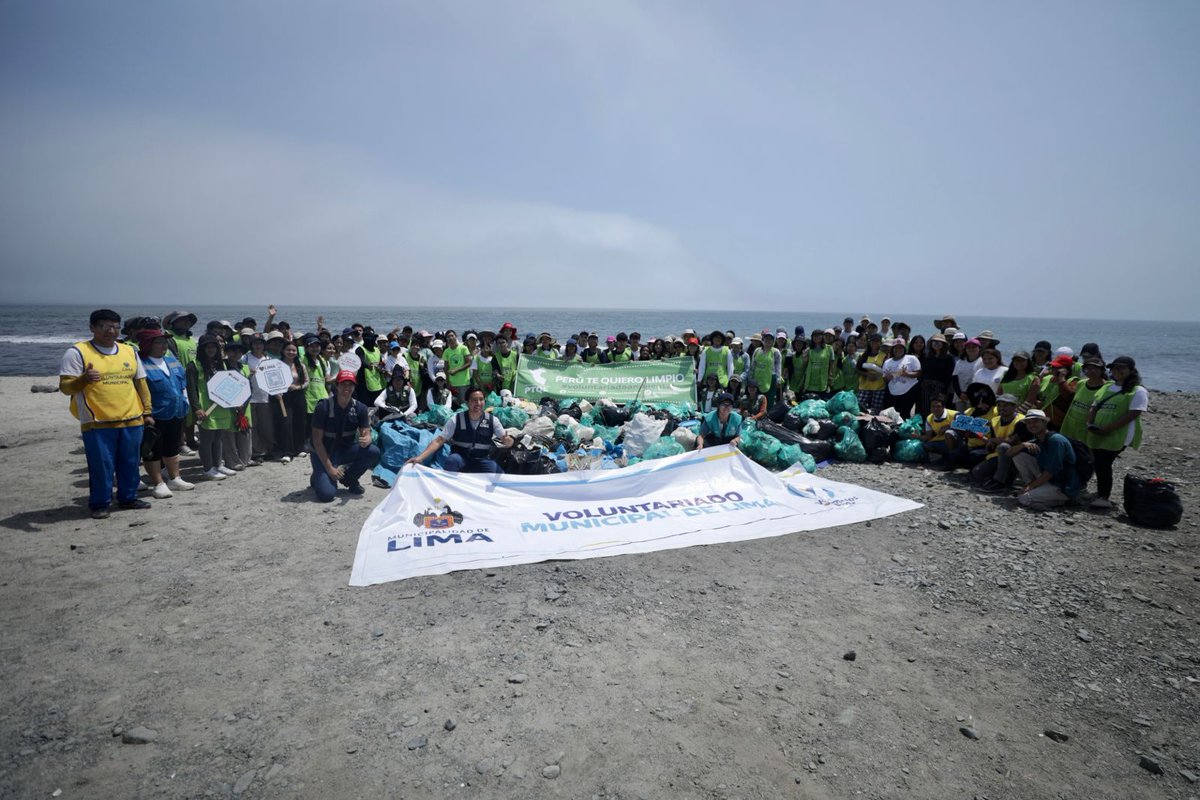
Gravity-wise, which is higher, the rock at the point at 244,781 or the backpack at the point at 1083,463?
the backpack at the point at 1083,463

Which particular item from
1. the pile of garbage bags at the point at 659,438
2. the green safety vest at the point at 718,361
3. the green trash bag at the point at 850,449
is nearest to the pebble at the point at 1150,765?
the pile of garbage bags at the point at 659,438

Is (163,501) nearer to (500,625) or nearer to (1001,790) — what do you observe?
(500,625)

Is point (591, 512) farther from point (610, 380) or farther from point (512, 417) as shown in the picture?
→ point (610, 380)

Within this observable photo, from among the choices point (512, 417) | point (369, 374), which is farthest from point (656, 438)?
point (369, 374)

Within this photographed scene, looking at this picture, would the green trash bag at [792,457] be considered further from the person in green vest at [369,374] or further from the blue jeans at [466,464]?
the person in green vest at [369,374]

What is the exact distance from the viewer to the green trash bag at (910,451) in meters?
8.17

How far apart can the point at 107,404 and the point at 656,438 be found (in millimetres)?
6349

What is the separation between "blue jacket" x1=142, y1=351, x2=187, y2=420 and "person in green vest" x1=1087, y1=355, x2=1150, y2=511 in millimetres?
10503

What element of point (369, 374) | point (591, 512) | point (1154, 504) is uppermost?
point (369, 374)

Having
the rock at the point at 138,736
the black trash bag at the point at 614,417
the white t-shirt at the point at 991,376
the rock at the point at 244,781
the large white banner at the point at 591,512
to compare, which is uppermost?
the white t-shirt at the point at 991,376

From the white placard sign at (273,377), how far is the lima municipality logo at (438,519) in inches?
148

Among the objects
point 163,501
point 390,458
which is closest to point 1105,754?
point 390,458

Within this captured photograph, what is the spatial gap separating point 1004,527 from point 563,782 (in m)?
5.42

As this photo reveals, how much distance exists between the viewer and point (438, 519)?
219 inches
